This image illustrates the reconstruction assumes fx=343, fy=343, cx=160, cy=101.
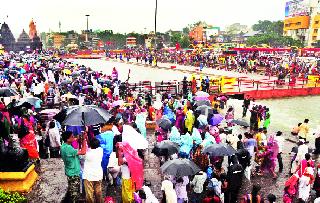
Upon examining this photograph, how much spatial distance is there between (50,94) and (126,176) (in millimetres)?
9926

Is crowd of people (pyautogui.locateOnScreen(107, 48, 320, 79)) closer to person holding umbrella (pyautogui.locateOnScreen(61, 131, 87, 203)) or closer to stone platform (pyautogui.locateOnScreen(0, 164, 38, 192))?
person holding umbrella (pyautogui.locateOnScreen(61, 131, 87, 203))

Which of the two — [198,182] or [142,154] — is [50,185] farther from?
[142,154]

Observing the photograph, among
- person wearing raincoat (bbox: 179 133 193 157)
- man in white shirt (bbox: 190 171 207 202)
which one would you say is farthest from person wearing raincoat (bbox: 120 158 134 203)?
person wearing raincoat (bbox: 179 133 193 157)

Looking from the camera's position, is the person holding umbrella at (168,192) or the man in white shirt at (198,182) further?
the man in white shirt at (198,182)

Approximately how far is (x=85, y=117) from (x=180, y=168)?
2.26m

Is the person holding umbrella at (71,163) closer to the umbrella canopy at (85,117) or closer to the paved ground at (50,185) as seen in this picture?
the paved ground at (50,185)

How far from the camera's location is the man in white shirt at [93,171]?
5.98 metres

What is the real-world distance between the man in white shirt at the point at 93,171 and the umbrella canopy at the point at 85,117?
1136 millimetres

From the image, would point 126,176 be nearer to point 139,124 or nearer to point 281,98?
point 139,124

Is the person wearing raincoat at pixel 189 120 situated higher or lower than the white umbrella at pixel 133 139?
lower

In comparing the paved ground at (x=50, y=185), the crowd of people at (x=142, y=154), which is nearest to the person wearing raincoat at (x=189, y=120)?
the crowd of people at (x=142, y=154)

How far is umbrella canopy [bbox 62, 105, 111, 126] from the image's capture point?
23.3 feet

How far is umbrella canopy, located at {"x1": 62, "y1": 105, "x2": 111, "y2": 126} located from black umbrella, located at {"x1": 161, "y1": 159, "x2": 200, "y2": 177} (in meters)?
1.65

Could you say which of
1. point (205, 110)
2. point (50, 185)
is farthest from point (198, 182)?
point (205, 110)
